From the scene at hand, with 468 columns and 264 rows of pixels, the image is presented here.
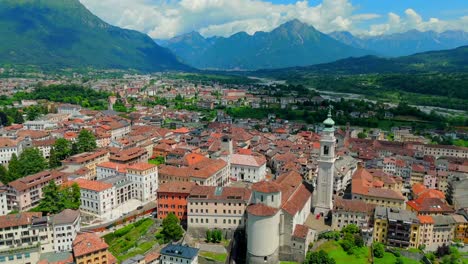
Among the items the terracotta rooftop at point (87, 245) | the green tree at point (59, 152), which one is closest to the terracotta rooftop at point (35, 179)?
the green tree at point (59, 152)

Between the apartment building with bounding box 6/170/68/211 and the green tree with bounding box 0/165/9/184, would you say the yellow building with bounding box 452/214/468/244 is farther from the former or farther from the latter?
the green tree with bounding box 0/165/9/184

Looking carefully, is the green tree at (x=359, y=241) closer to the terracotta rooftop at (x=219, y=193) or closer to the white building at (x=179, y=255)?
the terracotta rooftop at (x=219, y=193)

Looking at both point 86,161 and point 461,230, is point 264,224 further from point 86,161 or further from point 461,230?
point 86,161

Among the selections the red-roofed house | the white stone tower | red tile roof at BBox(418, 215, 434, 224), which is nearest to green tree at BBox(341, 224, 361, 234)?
the white stone tower

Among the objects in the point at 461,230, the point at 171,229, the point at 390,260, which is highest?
the point at 171,229

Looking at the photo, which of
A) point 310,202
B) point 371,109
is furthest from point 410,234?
point 371,109

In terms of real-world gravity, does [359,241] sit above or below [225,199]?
below

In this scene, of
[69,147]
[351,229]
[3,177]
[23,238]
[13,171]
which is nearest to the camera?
[23,238]

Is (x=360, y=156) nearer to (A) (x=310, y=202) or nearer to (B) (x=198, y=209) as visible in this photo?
(A) (x=310, y=202)

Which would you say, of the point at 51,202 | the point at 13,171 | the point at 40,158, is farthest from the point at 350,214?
the point at 13,171
